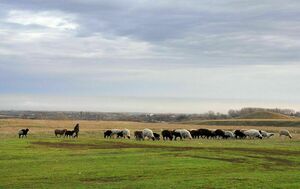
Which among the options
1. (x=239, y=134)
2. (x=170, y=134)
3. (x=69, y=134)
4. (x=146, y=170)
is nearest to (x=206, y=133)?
(x=239, y=134)

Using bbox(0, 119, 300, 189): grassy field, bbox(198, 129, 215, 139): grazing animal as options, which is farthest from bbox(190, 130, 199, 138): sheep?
bbox(0, 119, 300, 189): grassy field

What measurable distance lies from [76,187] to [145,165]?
31.4 ft

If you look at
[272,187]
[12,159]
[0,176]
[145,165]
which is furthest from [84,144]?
[272,187]

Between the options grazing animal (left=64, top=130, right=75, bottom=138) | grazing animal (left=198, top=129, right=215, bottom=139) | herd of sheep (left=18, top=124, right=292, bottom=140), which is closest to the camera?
herd of sheep (left=18, top=124, right=292, bottom=140)

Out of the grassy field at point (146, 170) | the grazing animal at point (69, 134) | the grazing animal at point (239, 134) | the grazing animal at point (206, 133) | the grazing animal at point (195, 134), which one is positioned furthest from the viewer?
the grazing animal at point (239, 134)

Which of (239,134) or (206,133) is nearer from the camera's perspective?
(206,133)

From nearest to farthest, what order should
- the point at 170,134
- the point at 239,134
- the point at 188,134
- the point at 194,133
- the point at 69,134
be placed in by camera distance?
the point at 170,134 < the point at 69,134 < the point at 188,134 < the point at 194,133 < the point at 239,134

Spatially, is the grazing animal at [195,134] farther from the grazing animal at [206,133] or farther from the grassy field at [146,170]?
the grassy field at [146,170]

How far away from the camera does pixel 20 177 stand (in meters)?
27.7

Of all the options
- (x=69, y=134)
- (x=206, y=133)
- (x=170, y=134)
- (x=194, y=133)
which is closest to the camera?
(x=170, y=134)

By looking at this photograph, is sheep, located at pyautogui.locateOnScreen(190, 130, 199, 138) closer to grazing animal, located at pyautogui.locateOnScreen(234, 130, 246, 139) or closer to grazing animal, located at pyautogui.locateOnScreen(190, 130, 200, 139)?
grazing animal, located at pyautogui.locateOnScreen(190, 130, 200, 139)

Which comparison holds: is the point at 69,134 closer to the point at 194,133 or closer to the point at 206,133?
the point at 194,133

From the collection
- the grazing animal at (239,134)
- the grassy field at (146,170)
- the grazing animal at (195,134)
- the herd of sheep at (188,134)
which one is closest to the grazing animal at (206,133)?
the herd of sheep at (188,134)

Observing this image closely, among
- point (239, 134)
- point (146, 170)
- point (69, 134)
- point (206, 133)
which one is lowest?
point (146, 170)
